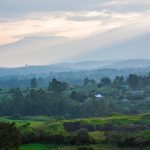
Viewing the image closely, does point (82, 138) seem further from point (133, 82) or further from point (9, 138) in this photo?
point (133, 82)

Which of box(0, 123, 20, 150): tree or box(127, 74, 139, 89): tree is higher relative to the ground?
box(127, 74, 139, 89): tree

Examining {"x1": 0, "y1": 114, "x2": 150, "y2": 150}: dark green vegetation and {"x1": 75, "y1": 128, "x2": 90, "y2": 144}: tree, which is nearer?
{"x1": 0, "y1": 114, "x2": 150, "y2": 150}: dark green vegetation

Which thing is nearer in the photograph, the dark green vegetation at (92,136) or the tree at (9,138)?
the tree at (9,138)

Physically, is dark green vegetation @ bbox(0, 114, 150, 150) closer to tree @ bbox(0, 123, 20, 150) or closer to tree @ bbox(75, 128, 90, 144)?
tree @ bbox(75, 128, 90, 144)

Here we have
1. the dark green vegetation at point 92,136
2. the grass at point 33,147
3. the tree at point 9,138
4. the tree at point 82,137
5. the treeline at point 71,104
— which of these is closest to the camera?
the tree at point 9,138

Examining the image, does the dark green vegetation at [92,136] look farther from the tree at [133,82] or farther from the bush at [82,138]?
the tree at [133,82]

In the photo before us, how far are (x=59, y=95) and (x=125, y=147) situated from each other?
39.8 metres

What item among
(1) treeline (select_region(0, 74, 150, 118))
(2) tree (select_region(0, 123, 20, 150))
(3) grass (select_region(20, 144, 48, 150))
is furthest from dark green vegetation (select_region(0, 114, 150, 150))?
(1) treeline (select_region(0, 74, 150, 118))

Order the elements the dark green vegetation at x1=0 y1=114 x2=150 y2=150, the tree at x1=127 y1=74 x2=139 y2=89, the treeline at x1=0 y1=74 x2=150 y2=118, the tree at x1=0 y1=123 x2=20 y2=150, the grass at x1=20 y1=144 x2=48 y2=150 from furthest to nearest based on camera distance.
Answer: the tree at x1=127 y1=74 x2=139 y2=89 < the treeline at x1=0 y1=74 x2=150 y2=118 < the dark green vegetation at x1=0 y1=114 x2=150 y2=150 < the grass at x1=20 y1=144 x2=48 y2=150 < the tree at x1=0 y1=123 x2=20 y2=150

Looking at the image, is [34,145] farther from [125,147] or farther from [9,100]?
[9,100]

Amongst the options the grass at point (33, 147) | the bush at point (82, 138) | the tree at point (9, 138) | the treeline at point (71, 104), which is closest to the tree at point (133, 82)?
the treeline at point (71, 104)

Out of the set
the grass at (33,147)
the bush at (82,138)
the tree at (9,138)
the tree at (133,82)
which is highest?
the tree at (133,82)

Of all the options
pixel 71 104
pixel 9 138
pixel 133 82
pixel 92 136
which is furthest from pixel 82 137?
pixel 133 82

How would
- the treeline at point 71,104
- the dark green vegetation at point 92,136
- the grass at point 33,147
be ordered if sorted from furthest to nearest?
the treeline at point 71,104 → the dark green vegetation at point 92,136 → the grass at point 33,147
